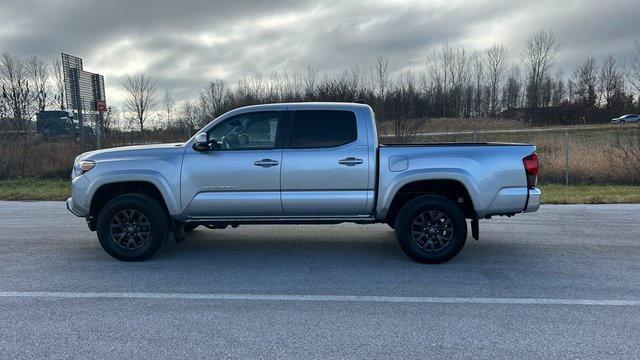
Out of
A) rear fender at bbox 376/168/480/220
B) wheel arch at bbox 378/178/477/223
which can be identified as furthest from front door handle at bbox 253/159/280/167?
wheel arch at bbox 378/178/477/223

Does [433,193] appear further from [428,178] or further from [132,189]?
[132,189]

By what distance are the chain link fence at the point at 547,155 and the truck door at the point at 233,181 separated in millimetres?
10931

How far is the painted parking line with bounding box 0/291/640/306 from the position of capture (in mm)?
4434

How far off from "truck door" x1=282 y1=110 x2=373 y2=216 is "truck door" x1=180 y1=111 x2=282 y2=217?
17 cm

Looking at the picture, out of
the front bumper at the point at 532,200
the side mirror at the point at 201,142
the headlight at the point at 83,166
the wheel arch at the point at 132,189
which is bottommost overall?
the front bumper at the point at 532,200

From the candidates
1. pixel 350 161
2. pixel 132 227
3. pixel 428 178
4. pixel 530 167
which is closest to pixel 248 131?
pixel 350 161

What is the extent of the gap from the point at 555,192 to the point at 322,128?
874 centimetres

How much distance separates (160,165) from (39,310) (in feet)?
6.96

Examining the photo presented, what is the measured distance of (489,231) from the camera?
752cm

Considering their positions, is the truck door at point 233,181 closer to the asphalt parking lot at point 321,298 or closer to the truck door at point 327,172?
the truck door at point 327,172

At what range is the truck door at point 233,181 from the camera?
5.70m

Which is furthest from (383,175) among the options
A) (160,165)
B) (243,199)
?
(160,165)

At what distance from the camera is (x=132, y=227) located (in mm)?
5910

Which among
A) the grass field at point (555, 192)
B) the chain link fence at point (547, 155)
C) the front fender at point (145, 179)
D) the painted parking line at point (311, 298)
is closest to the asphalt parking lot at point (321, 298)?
the painted parking line at point (311, 298)
